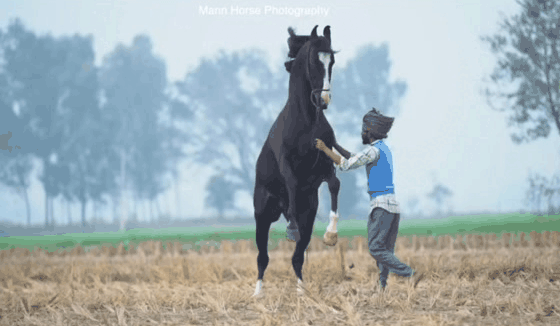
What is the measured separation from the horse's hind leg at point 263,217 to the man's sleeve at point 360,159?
136 centimetres

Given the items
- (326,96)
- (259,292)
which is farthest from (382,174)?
(259,292)

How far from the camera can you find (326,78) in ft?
19.5

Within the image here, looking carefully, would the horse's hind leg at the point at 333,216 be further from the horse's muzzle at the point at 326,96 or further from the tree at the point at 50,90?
the tree at the point at 50,90

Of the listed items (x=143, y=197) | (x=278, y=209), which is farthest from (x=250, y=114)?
(x=278, y=209)

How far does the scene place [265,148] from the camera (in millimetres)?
7355

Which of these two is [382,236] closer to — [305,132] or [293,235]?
[293,235]

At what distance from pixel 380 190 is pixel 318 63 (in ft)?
5.14

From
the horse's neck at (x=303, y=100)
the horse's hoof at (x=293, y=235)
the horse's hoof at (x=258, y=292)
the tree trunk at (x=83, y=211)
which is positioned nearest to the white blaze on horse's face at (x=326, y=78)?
the horse's neck at (x=303, y=100)

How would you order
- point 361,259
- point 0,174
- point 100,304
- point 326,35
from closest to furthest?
point 326,35
point 100,304
point 361,259
point 0,174

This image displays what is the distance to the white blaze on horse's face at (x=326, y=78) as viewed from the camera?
583 centimetres

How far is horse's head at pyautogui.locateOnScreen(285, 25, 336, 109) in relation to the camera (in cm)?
593

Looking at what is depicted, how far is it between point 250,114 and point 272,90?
2136 millimetres

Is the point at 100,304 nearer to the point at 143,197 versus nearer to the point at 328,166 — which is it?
the point at 328,166

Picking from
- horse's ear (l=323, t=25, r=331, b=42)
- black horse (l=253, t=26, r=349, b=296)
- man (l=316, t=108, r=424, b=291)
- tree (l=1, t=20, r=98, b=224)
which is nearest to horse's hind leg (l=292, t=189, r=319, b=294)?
black horse (l=253, t=26, r=349, b=296)
